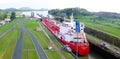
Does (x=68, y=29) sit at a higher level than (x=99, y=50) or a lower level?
higher

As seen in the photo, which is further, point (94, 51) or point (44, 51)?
point (94, 51)

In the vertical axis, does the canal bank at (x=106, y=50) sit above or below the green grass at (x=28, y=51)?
below

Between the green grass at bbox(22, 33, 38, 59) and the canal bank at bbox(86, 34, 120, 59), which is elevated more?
the green grass at bbox(22, 33, 38, 59)

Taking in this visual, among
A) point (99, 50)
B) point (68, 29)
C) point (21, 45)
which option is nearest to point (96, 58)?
point (99, 50)

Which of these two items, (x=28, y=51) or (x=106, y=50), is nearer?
(x=28, y=51)

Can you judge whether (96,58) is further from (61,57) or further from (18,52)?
(18,52)

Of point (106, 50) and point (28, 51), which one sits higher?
point (28, 51)

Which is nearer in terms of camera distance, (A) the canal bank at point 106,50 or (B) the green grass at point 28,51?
(B) the green grass at point 28,51

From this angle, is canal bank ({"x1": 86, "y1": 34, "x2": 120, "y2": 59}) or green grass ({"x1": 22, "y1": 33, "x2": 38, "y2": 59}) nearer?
green grass ({"x1": 22, "y1": 33, "x2": 38, "y2": 59})

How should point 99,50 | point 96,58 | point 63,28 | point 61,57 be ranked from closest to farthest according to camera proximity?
1. point 61,57
2. point 96,58
3. point 99,50
4. point 63,28

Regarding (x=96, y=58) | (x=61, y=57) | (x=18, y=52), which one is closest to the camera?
(x=61, y=57)
